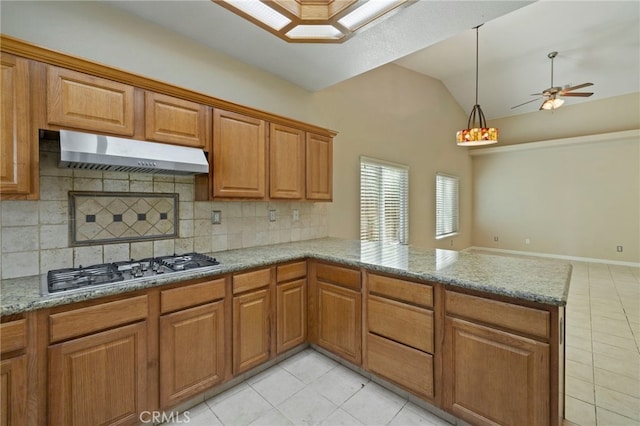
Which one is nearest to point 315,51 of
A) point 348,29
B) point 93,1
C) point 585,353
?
point 348,29

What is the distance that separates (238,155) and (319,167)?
993 millimetres

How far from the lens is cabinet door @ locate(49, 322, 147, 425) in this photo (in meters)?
1.35

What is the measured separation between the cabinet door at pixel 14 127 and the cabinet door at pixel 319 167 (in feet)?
6.72

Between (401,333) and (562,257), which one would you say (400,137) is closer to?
(401,333)

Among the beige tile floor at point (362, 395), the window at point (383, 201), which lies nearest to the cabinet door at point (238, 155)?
the beige tile floor at point (362, 395)

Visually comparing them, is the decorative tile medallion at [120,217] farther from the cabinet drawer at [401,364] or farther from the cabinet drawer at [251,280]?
the cabinet drawer at [401,364]

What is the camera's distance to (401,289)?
1.89 m

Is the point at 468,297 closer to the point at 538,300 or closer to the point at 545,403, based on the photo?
the point at 538,300

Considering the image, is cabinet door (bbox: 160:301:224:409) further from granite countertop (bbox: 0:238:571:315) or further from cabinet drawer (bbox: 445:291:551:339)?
cabinet drawer (bbox: 445:291:551:339)

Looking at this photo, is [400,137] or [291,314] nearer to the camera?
[291,314]

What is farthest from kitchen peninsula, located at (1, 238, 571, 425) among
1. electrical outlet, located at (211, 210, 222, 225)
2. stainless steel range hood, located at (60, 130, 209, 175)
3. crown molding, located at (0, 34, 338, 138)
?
crown molding, located at (0, 34, 338, 138)

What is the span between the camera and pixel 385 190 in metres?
4.65

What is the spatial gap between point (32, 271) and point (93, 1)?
188 centimetres

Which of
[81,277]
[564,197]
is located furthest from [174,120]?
[564,197]
